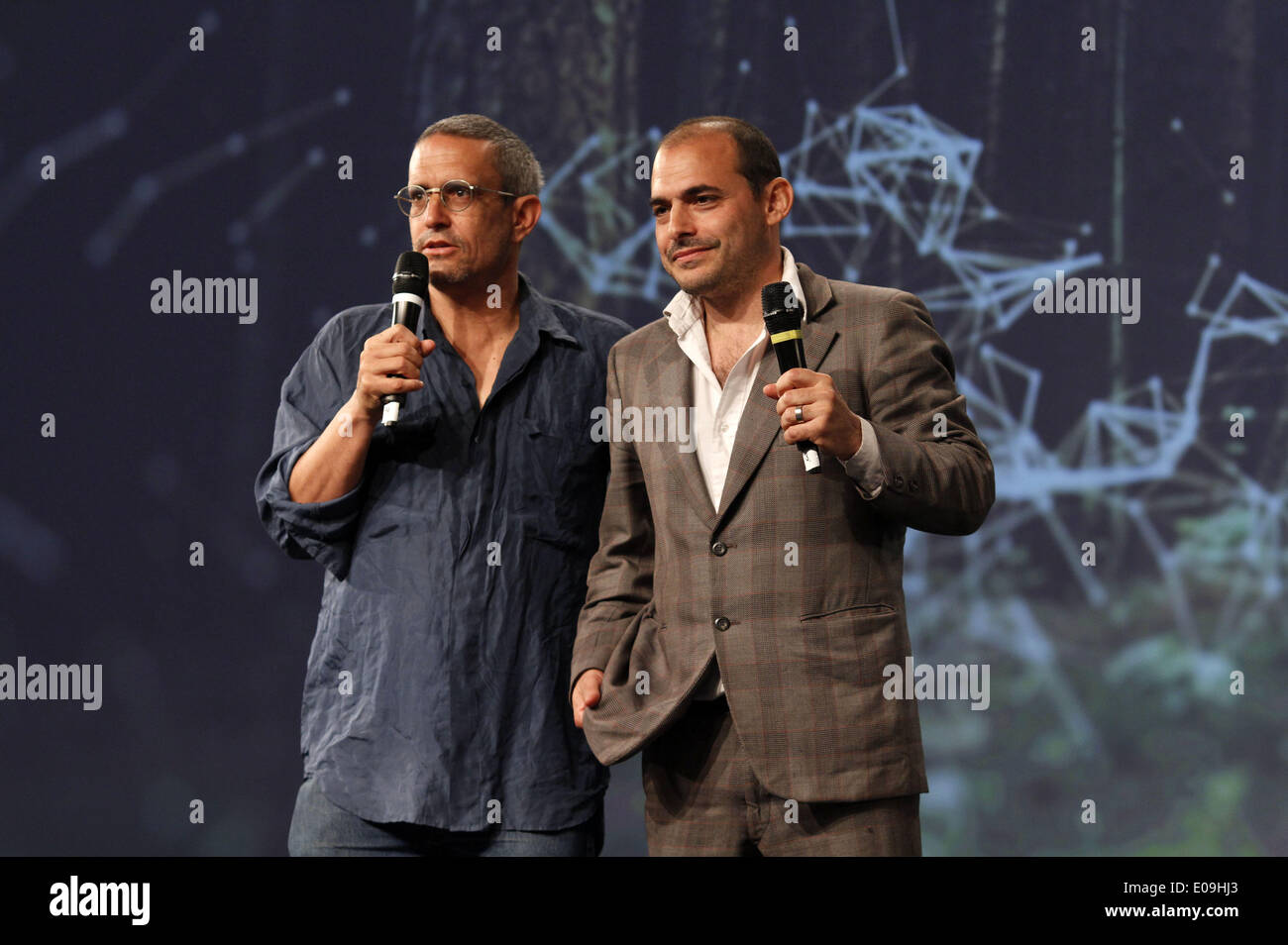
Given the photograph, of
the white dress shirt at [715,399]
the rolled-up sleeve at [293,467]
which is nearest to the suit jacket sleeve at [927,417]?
the white dress shirt at [715,399]

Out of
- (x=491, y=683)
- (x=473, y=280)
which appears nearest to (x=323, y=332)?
(x=473, y=280)

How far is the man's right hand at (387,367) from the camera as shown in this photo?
1.94m

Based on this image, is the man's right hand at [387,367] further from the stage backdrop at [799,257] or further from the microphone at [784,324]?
the stage backdrop at [799,257]

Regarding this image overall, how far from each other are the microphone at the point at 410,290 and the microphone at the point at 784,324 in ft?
1.87

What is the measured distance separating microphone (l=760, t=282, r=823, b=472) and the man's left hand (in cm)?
8

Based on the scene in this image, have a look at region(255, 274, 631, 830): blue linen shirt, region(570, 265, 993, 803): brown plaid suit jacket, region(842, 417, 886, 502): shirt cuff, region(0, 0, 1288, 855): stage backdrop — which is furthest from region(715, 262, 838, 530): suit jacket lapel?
region(0, 0, 1288, 855): stage backdrop

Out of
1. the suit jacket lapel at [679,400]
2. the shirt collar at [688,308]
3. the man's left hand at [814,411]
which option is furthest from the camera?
the shirt collar at [688,308]

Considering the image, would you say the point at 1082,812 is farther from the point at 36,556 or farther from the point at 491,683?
the point at 36,556

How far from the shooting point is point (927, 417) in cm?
188

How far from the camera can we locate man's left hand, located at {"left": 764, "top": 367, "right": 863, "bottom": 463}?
1.71 meters

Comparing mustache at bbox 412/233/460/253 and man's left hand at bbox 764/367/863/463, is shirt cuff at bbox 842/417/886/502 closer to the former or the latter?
man's left hand at bbox 764/367/863/463

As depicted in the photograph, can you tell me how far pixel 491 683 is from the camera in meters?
2.06

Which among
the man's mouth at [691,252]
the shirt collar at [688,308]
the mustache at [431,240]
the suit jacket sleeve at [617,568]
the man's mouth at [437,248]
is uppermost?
the mustache at [431,240]

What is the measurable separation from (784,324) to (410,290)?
2.11 feet
